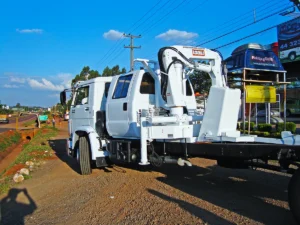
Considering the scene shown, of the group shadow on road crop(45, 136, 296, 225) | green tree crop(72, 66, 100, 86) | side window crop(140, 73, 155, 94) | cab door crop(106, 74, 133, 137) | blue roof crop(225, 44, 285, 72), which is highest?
green tree crop(72, 66, 100, 86)

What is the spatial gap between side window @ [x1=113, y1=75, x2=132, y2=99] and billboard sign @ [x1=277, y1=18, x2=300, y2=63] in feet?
112

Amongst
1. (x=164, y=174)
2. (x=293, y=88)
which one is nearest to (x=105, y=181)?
(x=164, y=174)

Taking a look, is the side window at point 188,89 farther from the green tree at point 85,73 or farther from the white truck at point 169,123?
the green tree at point 85,73

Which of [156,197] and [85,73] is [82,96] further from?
[85,73]

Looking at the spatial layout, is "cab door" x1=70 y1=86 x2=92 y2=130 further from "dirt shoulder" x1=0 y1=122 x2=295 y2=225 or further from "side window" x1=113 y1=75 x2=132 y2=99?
"dirt shoulder" x1=0 y1=122 x2=295 y2=225

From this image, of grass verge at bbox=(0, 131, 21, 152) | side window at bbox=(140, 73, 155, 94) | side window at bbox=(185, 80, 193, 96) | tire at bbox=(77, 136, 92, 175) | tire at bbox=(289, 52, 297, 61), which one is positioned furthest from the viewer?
tire at bbox=(289, 52, 297, 61)

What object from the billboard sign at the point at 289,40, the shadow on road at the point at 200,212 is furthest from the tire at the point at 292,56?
the shadow on road at the point at 200,212

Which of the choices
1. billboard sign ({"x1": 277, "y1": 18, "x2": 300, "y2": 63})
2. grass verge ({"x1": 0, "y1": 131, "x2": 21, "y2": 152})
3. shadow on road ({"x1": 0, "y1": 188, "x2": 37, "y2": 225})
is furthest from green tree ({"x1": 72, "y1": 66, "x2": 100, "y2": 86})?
shadow on road ({"x1": 0, "y1": 188, "x2": 37, "y2": 225})

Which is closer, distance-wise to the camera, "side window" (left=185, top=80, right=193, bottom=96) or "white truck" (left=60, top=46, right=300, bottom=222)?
"white truck" (left=60, top=46, right=300, bottom=222)

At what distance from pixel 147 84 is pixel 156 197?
2.73 m

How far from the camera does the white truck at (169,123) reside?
527 cm

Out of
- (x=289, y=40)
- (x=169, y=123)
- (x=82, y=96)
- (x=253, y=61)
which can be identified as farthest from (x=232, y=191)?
(x=289, y=40)

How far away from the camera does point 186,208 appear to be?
18.5 feet

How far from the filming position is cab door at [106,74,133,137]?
25.9 feet
